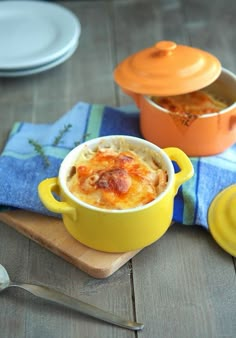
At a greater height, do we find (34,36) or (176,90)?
(176,90)

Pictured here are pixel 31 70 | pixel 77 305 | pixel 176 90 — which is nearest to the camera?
pixel 77 305

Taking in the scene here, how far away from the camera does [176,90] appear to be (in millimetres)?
890

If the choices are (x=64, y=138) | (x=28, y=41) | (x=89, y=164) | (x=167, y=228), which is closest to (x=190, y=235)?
(x=167, y=228)

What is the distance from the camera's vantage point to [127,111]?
3.49 ft

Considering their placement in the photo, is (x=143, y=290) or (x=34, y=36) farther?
(x=34, y=36)

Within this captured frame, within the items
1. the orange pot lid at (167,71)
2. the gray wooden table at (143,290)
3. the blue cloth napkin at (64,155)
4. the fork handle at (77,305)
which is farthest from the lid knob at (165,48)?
the fork handle at (77,305)

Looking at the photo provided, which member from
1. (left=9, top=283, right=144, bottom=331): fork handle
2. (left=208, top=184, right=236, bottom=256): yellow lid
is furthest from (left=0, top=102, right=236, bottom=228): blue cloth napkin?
(left=9, top=283, right=144, bottom=331): fork handle

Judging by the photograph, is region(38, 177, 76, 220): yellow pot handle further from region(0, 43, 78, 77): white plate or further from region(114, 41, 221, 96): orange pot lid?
region(0, 43, 78, 77): white plate

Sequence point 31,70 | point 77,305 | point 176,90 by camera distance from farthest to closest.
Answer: point 31,70 < point 176,90 < point 77,305

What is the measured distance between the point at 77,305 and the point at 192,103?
42 centimetres

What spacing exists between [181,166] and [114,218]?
132 mm

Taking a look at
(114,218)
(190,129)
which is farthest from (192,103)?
(114,218)

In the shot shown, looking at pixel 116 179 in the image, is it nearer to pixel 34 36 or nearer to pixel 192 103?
pixel 192 103

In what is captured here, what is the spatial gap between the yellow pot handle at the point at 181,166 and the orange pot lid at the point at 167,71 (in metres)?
0.11
